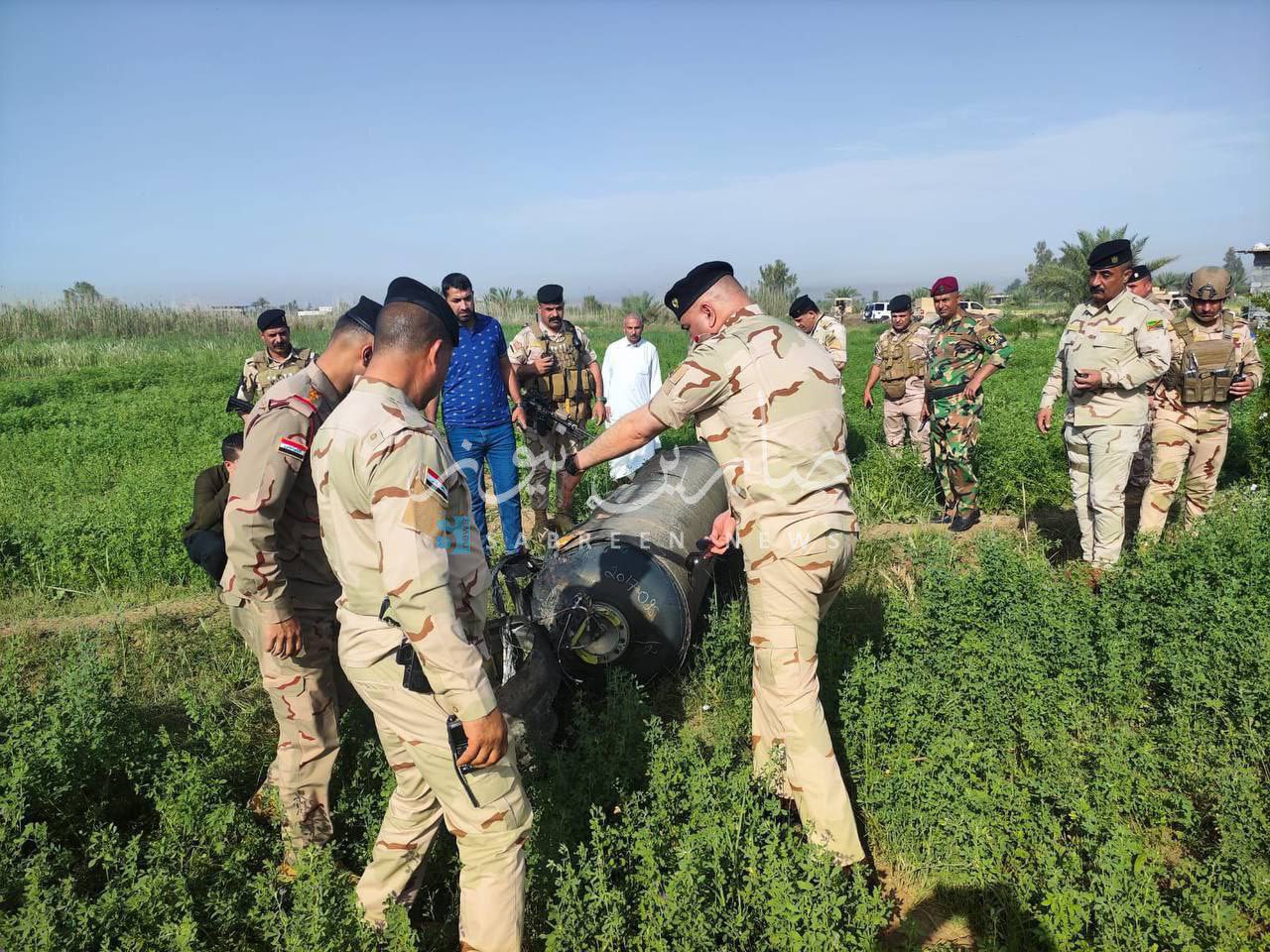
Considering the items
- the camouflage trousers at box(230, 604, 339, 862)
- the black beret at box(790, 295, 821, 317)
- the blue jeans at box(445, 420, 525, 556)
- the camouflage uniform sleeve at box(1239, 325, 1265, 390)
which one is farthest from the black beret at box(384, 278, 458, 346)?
the black beret at box(790, 295, 821, 317)

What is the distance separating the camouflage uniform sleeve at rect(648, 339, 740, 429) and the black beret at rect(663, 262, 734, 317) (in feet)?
0.91

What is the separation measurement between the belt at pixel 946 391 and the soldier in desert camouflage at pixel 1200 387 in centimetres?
160

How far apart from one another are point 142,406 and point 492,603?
11965mm

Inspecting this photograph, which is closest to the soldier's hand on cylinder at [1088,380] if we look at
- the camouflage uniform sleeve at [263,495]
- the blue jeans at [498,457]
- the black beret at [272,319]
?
the blue jeans at [498,457]

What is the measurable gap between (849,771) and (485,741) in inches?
82.6

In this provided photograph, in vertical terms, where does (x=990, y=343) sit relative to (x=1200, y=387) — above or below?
above

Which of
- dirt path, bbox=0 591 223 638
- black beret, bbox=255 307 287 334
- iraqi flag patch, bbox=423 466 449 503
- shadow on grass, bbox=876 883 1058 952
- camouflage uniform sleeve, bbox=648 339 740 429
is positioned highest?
black beret, bbox=255 307 287 334

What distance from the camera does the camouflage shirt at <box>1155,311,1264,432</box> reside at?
6.06 m

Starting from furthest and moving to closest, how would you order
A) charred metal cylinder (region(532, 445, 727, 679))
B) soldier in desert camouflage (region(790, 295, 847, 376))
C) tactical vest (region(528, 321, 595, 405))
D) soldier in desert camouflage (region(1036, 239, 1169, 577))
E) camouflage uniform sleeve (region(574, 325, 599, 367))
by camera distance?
soldier in desert camouflage (region(790, 295, 847, 376)) < camouflage uniform sleeve (region(574, 325, 599, 367)) < tactical vest (region(528, 321, 595, 405)) < soldier in desert camouflage (region(1036, 239, 1169, 577)) < charred metal cylinder (region(532, 445, 727, 679))

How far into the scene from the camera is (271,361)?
673cm

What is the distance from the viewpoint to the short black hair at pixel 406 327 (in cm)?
243

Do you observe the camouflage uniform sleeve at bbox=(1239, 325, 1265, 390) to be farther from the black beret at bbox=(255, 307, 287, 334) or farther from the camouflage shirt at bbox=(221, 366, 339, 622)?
the black beret at bbox=(255, 307, 287, 334)

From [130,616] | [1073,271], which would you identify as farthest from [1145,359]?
[1073,271]

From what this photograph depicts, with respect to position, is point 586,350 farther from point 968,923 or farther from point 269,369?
point 968,923
